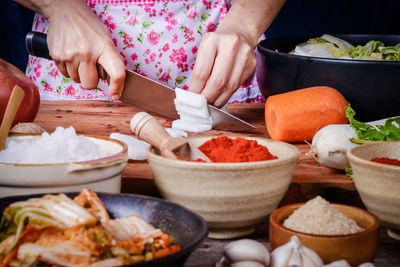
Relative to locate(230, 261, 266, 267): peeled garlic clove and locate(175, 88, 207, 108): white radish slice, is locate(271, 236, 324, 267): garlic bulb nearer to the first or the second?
locate(230, 261, 266, 267): peeled garlic clove

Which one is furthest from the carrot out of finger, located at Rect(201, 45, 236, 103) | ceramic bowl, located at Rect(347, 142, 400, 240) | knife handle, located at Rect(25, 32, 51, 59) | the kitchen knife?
knife handle, located at Rect(25, 32, 51, 59)

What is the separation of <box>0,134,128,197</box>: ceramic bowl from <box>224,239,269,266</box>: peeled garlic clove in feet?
0.95

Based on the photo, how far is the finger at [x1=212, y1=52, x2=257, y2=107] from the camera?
6.52ft

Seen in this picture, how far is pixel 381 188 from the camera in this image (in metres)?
1.07

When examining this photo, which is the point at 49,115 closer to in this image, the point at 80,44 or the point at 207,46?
the point at 80,44

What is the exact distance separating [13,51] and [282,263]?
317 centimetres

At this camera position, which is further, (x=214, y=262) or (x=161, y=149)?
(x=161, y=149)

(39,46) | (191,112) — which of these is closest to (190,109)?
(191,112)

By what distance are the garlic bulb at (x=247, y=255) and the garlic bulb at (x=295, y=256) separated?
0.08 ft

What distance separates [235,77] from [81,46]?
1.81ft

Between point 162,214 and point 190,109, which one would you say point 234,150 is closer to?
point 162,214

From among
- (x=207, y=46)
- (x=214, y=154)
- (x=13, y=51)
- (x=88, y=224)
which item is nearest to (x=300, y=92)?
(x=207, y=46)

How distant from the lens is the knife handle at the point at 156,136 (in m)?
1.18

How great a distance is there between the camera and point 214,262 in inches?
39.8
